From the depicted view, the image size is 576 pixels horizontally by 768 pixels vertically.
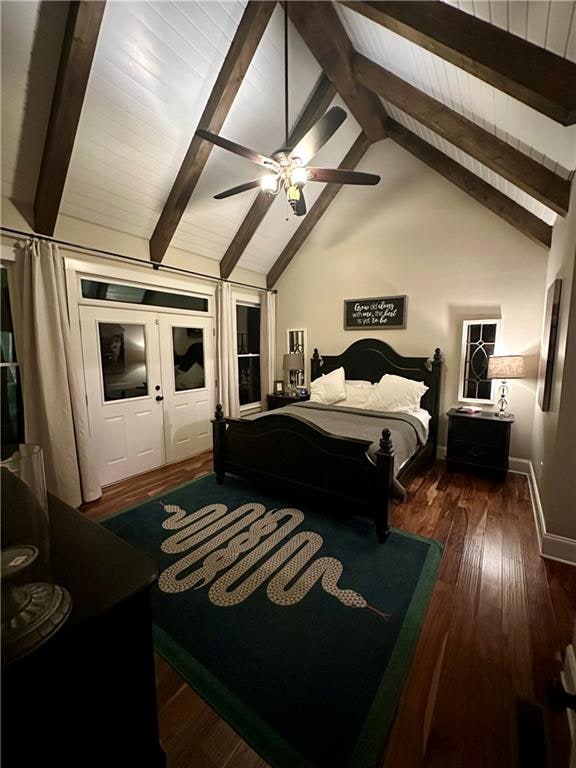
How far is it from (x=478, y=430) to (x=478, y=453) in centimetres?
25

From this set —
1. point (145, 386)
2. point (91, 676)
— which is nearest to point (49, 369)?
point (145, 386)

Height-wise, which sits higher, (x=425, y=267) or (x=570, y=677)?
(x=425, y=267)

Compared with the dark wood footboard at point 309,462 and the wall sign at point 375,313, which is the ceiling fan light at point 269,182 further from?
the wall sign at point 375,313

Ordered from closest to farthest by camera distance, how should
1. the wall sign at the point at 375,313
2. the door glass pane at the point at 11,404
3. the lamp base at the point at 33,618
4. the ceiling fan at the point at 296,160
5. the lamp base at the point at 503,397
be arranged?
1. the lamp base at the point at 33,618
2. the ceiling fan at the point at 296,160
3. the door glass pane at the point at 11,404
4. the lamp base at the point at 503,397
5. the wall sign at the point at 375,313

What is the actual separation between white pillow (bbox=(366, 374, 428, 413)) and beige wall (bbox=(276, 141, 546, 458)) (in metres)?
0.51

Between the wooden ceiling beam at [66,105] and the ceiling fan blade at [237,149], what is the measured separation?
0.77 metres

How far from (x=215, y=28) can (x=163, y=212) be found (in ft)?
5.01

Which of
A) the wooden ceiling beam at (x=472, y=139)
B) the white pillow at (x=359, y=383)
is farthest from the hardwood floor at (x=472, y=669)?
the wooden ceiling beam at (x=472, y=139)

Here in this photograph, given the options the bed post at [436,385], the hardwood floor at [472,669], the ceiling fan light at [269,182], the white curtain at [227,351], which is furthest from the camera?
the white curtain at [227,351]

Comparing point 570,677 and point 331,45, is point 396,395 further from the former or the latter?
point 331,45

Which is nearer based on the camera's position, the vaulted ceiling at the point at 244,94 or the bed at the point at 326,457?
the vaulted ceiling at the point at 244,94

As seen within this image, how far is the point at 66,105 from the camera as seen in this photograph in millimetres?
2191

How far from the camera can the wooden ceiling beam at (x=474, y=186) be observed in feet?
10.4

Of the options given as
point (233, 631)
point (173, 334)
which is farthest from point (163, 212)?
point (233, 631)
